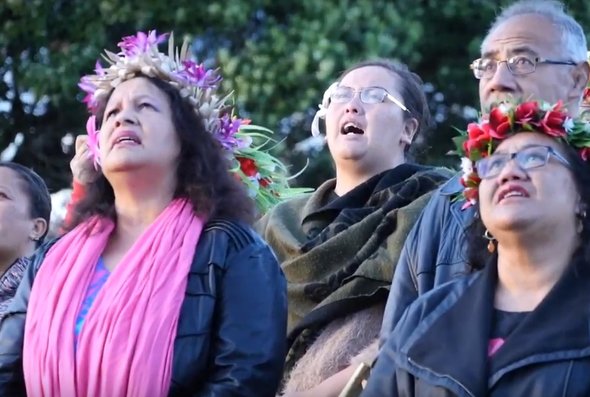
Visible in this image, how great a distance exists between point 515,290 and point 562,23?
1323 millimetres

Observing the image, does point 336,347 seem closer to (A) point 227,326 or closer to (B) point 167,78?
(A) point 227,326

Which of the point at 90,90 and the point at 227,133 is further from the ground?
the point at 90,90

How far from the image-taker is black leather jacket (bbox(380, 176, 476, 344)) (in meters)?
4.36

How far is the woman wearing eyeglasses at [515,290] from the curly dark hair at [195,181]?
82cm

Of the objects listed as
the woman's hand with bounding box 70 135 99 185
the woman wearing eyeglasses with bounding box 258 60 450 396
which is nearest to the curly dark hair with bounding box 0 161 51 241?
the woman's hand with bounding box 70 135 99 185

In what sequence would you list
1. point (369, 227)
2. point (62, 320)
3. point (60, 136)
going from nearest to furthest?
point (62, 320) < point (369, 227) < point (60, 136)

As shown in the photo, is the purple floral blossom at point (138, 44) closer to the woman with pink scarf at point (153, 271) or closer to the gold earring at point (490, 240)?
the woman with pink scarf at point (153, 271)

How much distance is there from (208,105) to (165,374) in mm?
1010

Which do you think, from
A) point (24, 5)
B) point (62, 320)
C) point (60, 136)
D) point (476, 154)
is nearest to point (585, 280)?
point (476, 154)

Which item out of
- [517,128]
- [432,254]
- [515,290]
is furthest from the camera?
[432,254]

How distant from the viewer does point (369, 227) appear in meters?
5.09

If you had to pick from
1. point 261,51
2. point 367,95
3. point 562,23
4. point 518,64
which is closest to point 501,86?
point 518,64

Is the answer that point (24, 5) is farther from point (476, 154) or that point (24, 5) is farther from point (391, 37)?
point (476, 154)

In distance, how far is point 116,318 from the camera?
13.9 feet
